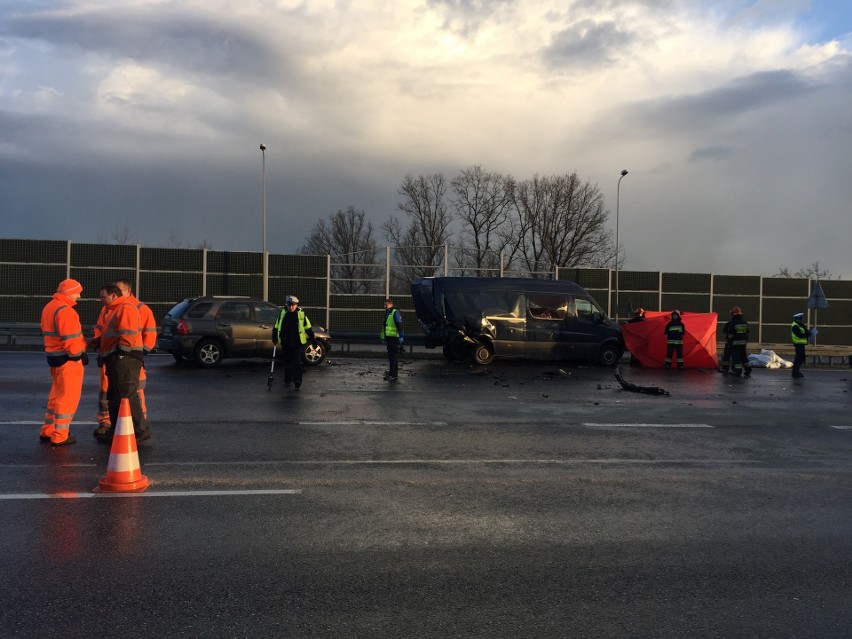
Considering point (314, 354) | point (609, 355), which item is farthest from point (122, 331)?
point (609, 355)

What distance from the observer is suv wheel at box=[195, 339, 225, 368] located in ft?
55.2

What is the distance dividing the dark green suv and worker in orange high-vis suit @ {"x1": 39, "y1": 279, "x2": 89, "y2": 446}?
8401 mm

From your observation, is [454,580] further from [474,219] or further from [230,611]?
[474,219]

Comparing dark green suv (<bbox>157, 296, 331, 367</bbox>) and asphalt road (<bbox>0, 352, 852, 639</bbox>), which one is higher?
dark green suv (<bbox>157, 296, 331, 367</bbox>)

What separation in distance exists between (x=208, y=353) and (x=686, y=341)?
12.5m

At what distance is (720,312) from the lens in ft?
99.1

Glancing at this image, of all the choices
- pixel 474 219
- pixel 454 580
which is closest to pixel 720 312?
pixel 454 580

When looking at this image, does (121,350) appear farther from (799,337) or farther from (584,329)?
(799,337)

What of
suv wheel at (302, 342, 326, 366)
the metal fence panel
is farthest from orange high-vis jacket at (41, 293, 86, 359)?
the metal fence panel

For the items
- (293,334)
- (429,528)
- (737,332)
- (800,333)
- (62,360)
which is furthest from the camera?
(737,332)

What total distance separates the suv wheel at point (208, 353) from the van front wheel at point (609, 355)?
32.8 feet

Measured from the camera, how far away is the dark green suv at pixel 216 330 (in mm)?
16672

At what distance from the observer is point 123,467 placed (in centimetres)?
633

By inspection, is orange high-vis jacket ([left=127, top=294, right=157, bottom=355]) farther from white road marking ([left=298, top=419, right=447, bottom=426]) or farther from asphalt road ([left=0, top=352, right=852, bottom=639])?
white road marking ([left=298, top=419, right=447, bottom=426])
